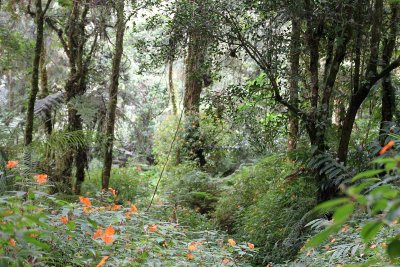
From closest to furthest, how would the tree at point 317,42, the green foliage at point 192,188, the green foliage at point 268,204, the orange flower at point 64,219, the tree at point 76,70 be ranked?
the orange flower at point 64,219, the tree at point 317,42, the green foliage at point 268,204, the tree at point 76,70, the green foliage at point 192,188

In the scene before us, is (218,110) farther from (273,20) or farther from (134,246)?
(134,246)

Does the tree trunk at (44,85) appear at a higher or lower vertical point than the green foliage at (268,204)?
higher

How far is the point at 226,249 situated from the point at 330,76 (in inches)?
106

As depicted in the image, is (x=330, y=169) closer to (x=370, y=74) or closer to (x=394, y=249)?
(x=370, y=74)

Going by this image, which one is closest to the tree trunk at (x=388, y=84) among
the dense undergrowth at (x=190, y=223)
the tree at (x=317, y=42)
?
the tree at (x=317, y=42)

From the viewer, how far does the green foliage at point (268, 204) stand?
18.8ft

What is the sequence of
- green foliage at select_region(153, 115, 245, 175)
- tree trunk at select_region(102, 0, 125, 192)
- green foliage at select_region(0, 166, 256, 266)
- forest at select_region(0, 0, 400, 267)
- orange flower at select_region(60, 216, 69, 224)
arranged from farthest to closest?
green foliage at select_region(153, 115, 245, 175) → tree trunk at select_region(102, 0, 125, 192) → forest at select_region(0, 0, 400, 267) → orange flower at select_region(60, 216, 69, 224) → green foliage at select_region(0, 166, 256, 266)

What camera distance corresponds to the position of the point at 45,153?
5.77 metres

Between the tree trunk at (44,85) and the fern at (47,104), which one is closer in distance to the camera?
Result: the fern at (47,104)

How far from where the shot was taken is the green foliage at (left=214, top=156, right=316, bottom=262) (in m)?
5.73

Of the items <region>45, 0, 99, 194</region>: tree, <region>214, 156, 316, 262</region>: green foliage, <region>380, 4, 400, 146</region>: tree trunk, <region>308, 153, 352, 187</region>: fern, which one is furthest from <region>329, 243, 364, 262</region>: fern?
<region>45, 0, 99, 194</region>: tree

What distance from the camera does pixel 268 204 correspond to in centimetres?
650

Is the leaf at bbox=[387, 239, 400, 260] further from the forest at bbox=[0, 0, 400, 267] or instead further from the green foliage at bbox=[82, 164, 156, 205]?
the green foliage at bbox=[82, 164, 156, 205]

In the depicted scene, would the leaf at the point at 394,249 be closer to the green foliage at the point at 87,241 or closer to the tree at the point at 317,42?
the green foliage at the point at 87,241
